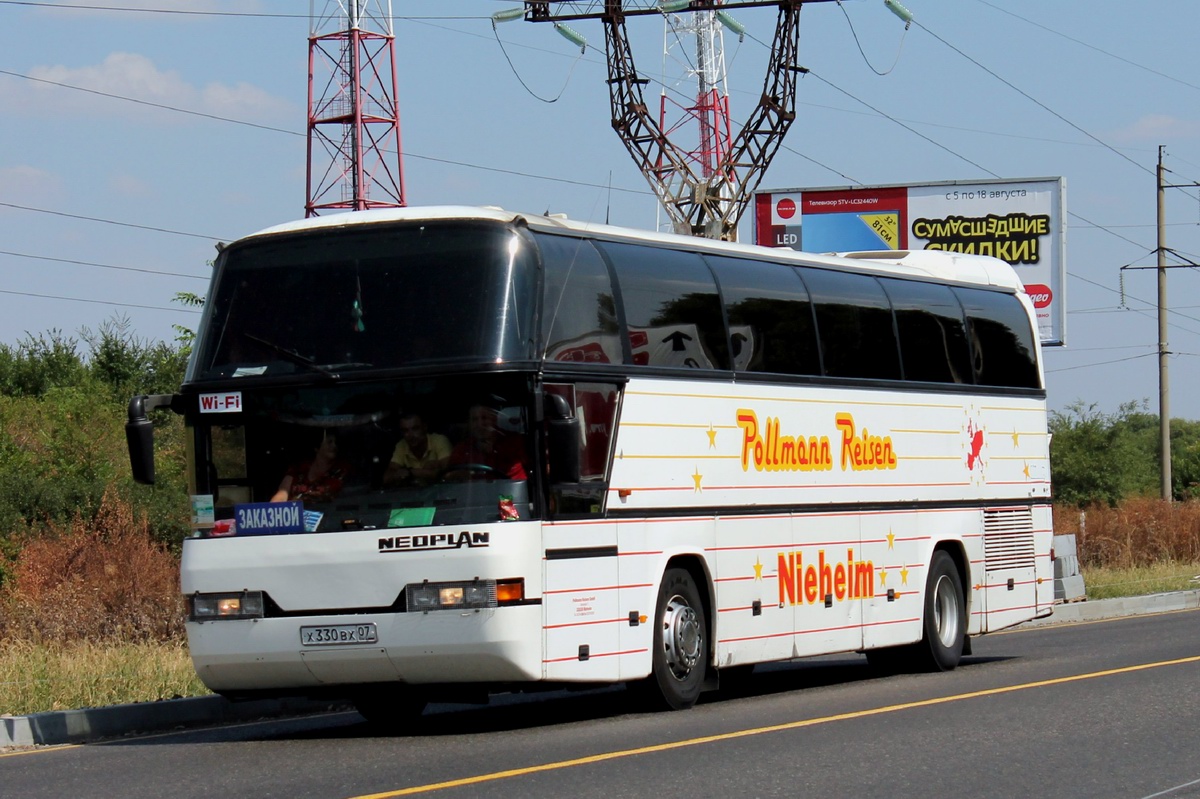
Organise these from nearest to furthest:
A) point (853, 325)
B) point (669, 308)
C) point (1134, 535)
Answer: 1. point (669, 308)
2. point (853, 325)
3. point (1134, 535)

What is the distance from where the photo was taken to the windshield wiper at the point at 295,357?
12.0 m

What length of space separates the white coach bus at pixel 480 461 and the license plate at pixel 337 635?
2cm

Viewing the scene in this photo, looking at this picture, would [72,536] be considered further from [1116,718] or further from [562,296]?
[1116,718]

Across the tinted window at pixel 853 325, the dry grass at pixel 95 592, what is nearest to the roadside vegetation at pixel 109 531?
the dry grass at pixel 95 592

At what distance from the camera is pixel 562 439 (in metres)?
11.7

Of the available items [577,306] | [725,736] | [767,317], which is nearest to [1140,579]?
[767,317]

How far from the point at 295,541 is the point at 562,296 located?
8.01 ft

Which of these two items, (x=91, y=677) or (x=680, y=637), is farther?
(x=91, y=677)

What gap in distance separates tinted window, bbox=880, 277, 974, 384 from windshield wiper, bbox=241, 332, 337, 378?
6.72 m

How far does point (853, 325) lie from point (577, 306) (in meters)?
4.34

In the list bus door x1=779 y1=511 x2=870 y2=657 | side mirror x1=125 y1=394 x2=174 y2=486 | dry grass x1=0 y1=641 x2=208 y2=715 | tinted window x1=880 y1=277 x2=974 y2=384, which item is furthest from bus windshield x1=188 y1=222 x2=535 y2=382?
tinted window x1=880 y1=277 x2=974 y2=384

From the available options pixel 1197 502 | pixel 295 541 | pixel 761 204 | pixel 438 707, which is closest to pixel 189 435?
pixel 295 541

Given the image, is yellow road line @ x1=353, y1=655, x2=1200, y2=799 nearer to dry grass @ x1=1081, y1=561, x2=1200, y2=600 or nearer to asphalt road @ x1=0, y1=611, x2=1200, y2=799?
asphalt road @ x1=0, y1=611, x2=1200, y2=799

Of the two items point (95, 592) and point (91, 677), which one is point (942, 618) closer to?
point (91, 677)
